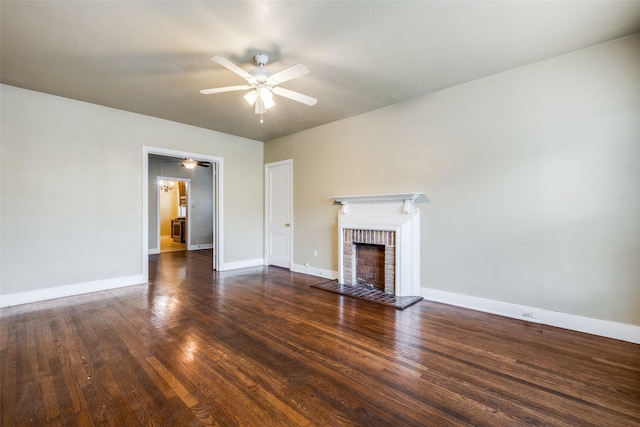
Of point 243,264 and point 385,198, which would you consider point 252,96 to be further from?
point 243,264

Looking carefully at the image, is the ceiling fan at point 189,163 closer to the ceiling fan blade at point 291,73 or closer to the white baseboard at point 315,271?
the white baseboard at point 315,271

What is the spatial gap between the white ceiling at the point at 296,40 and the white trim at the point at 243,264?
337 centimetres

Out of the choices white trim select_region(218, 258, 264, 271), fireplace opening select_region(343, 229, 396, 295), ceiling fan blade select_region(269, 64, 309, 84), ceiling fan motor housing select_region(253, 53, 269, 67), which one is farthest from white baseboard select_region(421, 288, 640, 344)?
white trim select_region(218, 258, 264, 271)

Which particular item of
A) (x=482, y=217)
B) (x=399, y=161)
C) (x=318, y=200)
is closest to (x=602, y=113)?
(x=482, y=217)

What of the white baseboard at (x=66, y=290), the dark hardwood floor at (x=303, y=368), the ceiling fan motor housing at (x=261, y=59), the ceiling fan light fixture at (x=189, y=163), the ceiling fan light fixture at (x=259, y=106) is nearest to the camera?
the dark hardwood floor at (x=303, y=368)

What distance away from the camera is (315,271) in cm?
541

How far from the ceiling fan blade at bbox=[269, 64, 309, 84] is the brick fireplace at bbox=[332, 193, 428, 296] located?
6.96 ft

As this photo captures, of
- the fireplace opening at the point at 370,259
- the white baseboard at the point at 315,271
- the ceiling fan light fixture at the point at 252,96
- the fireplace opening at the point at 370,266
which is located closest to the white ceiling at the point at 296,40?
the ceiling fan light fixture at the point at 252,96

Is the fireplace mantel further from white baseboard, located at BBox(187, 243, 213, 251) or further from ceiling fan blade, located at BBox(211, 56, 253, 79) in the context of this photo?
white baseboard, located at BBox(187, 243, 213, 251)

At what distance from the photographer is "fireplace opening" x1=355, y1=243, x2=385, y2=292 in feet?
14.2

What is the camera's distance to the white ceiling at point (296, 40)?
2.26m

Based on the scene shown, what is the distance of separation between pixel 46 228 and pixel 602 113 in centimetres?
678

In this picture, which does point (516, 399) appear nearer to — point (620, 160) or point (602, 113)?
point (620, 160)

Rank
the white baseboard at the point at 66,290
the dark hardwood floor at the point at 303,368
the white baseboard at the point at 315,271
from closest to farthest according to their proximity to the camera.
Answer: the dark hardwood floor at the point at 303,368 < the white baseboard at the point at 66,290 < the white baseboard at the point at 315,271
